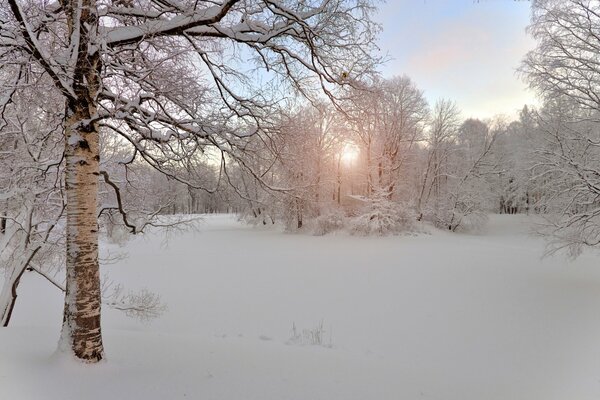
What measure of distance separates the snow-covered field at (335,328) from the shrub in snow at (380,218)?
205 cm

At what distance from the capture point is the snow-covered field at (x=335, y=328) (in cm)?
329

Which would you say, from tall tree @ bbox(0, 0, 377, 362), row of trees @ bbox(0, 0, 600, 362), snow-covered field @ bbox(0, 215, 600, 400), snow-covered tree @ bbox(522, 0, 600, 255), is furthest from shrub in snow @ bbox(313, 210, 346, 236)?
tall tree @ bbox(0, 0, 377, 362)

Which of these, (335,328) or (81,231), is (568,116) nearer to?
(335,328)

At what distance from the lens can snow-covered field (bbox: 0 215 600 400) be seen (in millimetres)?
3285

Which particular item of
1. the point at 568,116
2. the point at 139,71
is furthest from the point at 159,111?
the point at 568,116

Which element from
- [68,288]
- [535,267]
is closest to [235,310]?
[68,288]

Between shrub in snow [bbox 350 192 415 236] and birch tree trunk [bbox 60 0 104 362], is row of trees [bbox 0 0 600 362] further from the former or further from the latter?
shrub in snow [bbox 350 192 415 236]

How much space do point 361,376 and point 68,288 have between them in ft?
9.71

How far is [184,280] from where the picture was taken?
12633 millimetres

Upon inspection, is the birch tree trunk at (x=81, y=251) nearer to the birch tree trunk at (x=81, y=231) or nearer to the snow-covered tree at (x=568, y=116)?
the birch tree trunk at (x=81, y=231)

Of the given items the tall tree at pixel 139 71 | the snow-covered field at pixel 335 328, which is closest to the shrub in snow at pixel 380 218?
the snow-covered field at pixel 335 328

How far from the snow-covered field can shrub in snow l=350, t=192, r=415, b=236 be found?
205 centimetres

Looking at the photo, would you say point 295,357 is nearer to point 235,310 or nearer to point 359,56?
point 359,56

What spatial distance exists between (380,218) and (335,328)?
14.6 meters
